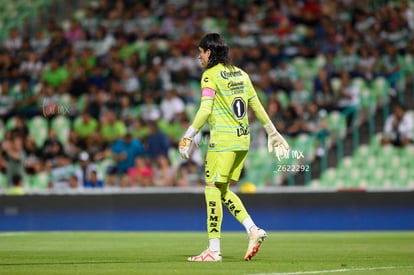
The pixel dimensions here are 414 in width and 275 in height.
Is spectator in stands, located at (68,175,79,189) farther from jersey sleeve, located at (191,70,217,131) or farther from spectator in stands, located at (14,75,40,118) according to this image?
jersey sleeve, located at (191,70,217,131)

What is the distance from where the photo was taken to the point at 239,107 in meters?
11.3

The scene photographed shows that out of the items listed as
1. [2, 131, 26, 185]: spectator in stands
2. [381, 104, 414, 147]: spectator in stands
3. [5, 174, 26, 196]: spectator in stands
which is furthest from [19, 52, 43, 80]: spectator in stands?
[381, 104, 414, 147]: spectator in stands

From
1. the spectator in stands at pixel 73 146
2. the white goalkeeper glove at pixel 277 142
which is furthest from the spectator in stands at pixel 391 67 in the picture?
the white goalkeeper glove at pixel 277 142

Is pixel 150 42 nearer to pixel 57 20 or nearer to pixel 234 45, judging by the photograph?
pixel 234 45

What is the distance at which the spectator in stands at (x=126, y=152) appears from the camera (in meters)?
22.9

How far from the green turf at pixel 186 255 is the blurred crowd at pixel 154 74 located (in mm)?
6827

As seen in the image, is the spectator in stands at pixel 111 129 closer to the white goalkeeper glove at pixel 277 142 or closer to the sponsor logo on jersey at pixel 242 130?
the white goalkeeper glove at pixel 277 142

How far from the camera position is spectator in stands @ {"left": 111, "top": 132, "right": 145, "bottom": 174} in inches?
902

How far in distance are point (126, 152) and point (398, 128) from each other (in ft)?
20.5

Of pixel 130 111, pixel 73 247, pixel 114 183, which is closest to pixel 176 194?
pixel 114 183

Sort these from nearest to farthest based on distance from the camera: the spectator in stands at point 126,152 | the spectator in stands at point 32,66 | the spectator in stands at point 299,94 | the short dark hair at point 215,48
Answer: the short dark hair at point 215,48 → the spectator in stands at point 126,152 → the spectator in stands at point 299,94 → the spectator in stands at point 32,66

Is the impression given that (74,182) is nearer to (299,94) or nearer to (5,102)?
(5,102)

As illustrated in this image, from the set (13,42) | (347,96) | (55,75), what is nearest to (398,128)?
(347,96)

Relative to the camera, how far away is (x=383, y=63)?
83.8 ft
